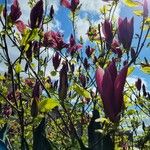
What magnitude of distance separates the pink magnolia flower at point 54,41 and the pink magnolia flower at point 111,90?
118 inches

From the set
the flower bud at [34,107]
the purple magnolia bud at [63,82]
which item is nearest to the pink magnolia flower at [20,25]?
the flower bud at [34,107]

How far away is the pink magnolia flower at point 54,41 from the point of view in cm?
468

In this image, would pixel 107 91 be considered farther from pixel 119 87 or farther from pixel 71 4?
pixel 71 4

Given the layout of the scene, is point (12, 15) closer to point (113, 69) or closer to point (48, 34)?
point (48, 34)

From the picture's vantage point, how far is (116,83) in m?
1.61

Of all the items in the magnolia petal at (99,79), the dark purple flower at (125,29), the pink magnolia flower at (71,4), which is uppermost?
the pink magnolia flower at (71,4)

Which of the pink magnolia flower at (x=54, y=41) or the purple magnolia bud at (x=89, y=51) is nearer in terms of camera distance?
the pink magnolia flower at (x=54, y=41)

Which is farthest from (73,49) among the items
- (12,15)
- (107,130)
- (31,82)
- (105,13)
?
(107,130)

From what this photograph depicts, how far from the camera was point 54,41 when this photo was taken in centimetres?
484

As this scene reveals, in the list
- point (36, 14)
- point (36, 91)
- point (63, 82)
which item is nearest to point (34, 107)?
point (36, 91)

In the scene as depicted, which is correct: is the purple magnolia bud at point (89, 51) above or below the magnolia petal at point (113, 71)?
above

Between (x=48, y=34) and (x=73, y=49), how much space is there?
2.26 ft

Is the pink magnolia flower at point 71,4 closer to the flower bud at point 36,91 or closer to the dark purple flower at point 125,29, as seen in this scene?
the dark purple flower at point 125,29

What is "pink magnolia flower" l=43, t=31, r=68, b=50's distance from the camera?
468 centimetres
